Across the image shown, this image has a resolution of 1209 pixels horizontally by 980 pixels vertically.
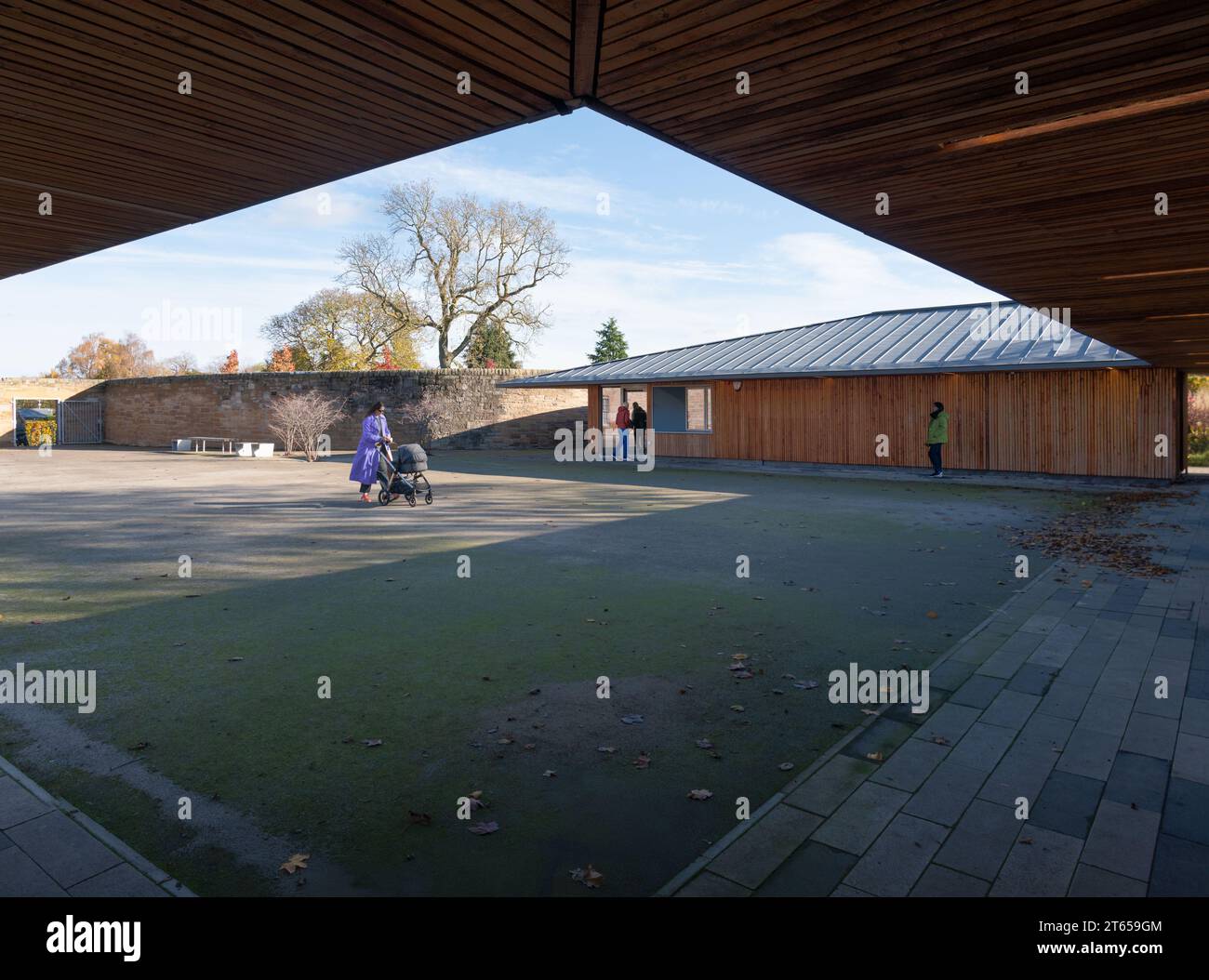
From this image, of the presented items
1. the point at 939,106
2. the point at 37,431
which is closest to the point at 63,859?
the point at 939,106

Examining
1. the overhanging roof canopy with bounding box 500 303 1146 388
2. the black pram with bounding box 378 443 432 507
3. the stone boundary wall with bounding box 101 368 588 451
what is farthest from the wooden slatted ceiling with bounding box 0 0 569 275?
the stone boundary wall with bounding box 101 368 588 451

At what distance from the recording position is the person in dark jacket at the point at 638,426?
80.2ft

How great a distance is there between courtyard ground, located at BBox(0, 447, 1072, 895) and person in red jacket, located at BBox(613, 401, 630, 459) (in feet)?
42.1

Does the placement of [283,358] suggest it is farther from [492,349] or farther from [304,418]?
[304,418]

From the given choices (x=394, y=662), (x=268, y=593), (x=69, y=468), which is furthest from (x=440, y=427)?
(x=394, y=662)

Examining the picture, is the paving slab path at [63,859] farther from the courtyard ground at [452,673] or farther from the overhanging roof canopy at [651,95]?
the overhanging roof canopy at [651,95]

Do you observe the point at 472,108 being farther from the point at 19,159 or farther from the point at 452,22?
the point at 19,159

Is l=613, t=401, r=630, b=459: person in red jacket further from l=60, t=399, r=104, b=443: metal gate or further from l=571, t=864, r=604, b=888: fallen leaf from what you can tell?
l=60, t=399, r=104, b=443: metal gate

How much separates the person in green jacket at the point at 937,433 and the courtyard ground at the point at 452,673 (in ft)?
22.4

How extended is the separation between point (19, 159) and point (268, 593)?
4.09 m

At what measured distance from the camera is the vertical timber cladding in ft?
55.4

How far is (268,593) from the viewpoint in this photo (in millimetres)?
7246

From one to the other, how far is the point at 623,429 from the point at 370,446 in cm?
1239

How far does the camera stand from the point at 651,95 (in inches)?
139
